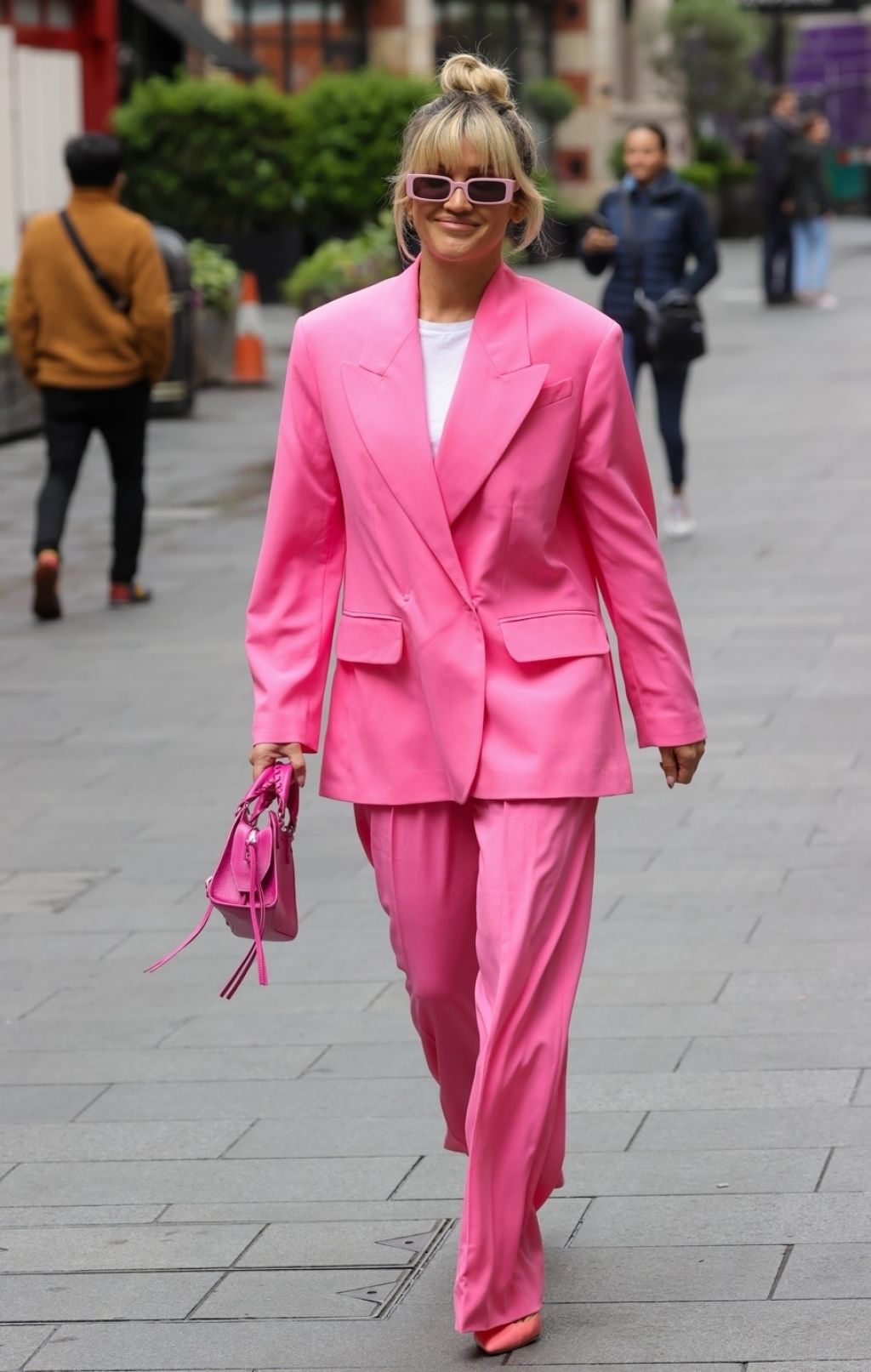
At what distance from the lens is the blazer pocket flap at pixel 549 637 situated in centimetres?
364

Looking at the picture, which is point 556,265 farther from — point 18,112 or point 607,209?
point 607,209

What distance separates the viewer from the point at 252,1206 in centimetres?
420

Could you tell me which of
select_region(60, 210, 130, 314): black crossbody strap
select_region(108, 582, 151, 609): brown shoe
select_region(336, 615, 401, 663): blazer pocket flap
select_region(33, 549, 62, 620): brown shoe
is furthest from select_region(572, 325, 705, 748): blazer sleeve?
select_region(108, 582, 151, 609): brown shoe

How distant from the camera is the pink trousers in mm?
3512

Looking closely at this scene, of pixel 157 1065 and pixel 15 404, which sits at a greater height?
pixel 157 1065

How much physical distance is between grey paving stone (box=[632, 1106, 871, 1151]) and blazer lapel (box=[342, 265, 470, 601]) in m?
1.29

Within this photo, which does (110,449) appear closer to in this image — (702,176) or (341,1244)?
(341,1244)

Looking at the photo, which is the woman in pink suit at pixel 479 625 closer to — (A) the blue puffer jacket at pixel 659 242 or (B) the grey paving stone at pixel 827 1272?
(B) the grey paving stone at pixel 827 1272

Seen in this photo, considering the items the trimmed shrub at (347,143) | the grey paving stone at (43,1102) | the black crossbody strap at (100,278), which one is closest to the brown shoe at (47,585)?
the black crossbody strap at (100,278)

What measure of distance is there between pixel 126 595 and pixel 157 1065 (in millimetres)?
5662

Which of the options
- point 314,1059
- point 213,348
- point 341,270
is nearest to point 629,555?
point 314,1059

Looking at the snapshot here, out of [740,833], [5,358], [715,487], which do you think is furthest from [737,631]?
[5,358]

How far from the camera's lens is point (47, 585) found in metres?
10.1

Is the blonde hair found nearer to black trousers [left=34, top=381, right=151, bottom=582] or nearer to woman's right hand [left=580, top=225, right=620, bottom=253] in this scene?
black trousers [left=34, top=381, right=151, bottom=582]
